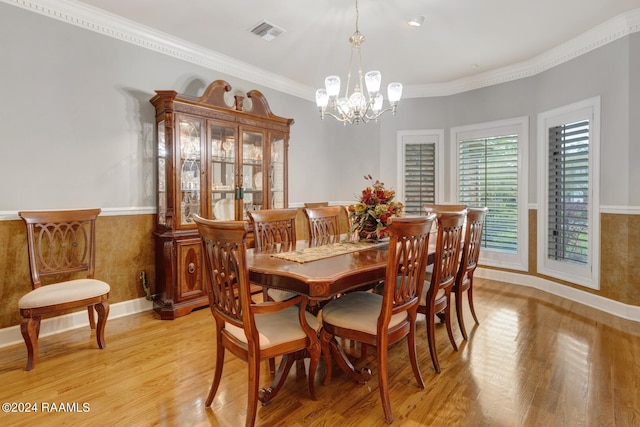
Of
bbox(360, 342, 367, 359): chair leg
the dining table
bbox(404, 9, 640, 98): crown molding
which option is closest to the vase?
the dining table

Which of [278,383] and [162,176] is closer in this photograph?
[278,383]

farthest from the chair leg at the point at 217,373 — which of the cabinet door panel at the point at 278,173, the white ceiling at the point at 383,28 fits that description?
the white ceiling at the point at 383,28

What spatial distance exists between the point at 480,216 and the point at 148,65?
11.3ft

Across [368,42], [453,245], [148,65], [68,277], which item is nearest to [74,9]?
[148,65]

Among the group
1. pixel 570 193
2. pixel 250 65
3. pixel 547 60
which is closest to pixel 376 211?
pixel 570 193

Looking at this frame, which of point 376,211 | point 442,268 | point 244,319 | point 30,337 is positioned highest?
point 376,211

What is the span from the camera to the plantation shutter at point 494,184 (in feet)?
14.5

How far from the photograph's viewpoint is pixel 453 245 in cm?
235

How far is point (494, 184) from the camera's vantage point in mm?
4566

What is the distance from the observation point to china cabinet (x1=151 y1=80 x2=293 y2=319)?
3.22 metres

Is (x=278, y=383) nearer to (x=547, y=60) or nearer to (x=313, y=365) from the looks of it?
(x=313, y=365)

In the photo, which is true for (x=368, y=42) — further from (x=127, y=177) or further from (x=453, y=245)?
(x=127, y=177)

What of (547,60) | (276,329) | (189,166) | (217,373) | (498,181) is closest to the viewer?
(276,329)

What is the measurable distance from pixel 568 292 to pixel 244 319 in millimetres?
3836
